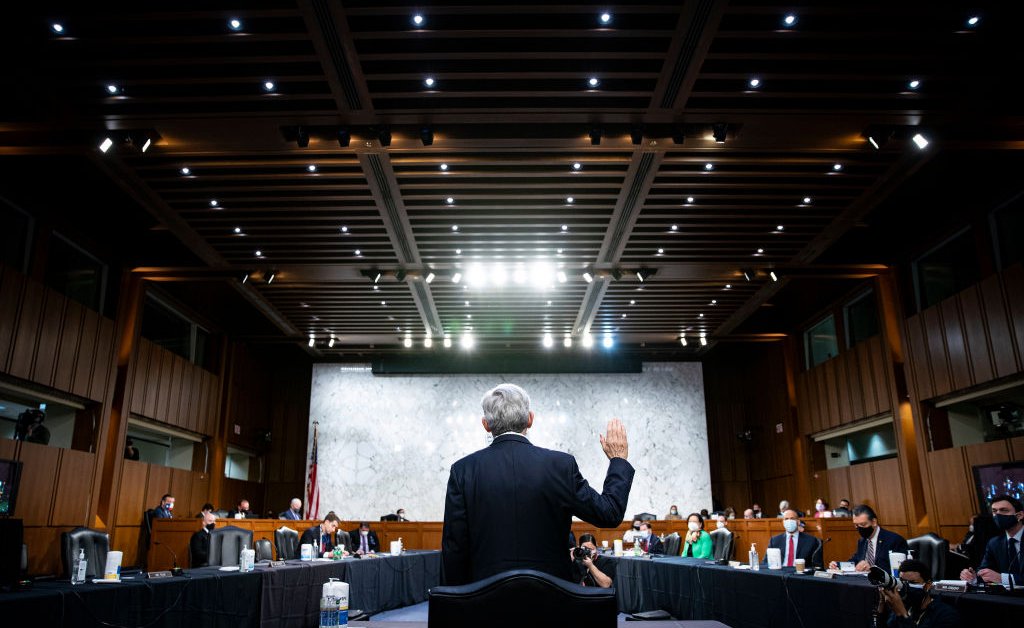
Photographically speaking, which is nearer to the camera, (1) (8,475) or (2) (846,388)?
(1) (8,475)

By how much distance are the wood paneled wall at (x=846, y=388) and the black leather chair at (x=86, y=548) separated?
37.0ft

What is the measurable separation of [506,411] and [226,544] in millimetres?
6250

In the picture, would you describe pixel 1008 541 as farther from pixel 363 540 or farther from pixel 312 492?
pixel 312 492

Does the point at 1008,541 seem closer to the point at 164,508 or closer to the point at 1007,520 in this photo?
the point at 1007,520

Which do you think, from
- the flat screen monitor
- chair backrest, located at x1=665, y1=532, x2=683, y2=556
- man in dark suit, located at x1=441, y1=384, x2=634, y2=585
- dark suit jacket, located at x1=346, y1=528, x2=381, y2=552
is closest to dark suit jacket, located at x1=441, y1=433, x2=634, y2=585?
man in dark suit, located at x1=441, y1=384, x2=634, y2=585

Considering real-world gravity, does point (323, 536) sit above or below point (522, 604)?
below

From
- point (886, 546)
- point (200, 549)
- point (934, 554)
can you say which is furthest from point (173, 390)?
point (934, 554)

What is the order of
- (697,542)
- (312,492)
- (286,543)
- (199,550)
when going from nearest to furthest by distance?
1. (199,550)
2. (286,543)
3. (697,542)
4. (312,492)

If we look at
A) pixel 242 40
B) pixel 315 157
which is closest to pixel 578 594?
pixel 242 40

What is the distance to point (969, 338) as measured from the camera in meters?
9.54

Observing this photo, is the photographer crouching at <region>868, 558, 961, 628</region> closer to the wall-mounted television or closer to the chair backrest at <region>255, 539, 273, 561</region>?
the wall-mounted television

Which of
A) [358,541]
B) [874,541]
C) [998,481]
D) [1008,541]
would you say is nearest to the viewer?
[1008,541]

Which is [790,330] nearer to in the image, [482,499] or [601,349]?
[601,349]

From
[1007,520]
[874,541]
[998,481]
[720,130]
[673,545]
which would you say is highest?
[720,130]
